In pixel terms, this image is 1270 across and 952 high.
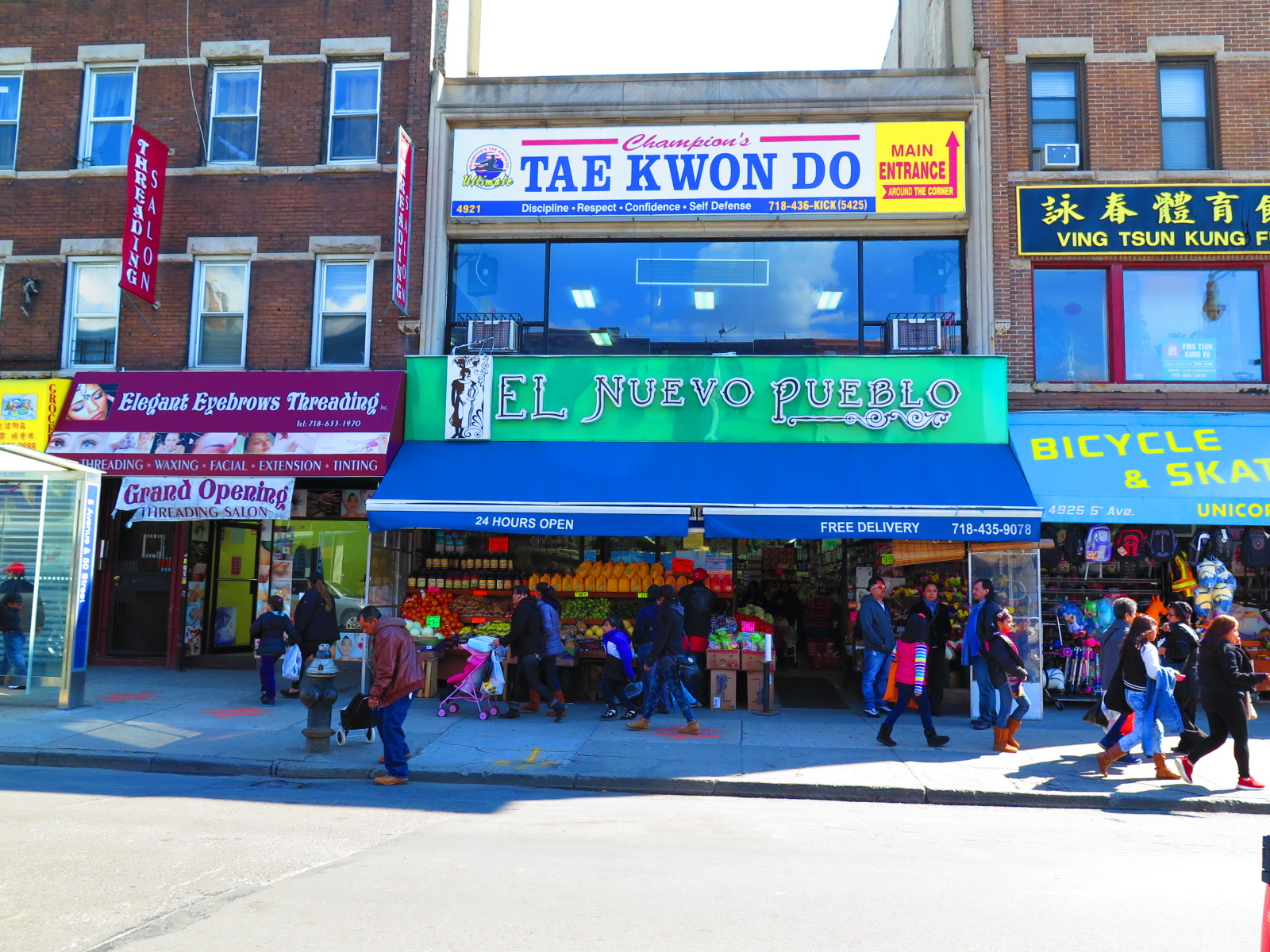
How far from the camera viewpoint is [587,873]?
19.2ft

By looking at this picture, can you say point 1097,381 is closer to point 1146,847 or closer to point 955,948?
point 1146,847

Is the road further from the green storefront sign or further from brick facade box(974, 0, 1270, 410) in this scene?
brick facade box(974, 0, 1270, 410)

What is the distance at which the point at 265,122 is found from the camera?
15164 millimetres

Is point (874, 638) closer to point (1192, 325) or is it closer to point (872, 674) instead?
point (872, 674)

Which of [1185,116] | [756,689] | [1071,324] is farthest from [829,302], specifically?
[1185,116]

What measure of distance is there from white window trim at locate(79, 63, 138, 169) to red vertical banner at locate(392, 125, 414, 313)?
488 centimetres

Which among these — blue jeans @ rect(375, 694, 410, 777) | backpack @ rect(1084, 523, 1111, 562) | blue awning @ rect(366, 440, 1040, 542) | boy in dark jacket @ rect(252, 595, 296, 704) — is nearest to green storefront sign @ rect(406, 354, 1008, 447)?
blue awning @ rect(366, 440, 1040, 542)

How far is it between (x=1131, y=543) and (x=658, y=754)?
7781mm

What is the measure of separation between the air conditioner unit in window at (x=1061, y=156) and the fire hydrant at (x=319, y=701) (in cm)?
1226

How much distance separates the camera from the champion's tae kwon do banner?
13320 millimetres

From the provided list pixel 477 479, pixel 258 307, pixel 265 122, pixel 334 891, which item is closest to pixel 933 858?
pixel 334 891

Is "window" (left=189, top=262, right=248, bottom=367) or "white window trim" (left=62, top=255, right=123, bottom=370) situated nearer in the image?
"window" (left=189, top=262, right=248, bottom=367)

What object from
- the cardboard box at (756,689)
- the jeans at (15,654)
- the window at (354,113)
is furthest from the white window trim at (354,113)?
the cardboard box at (756,689)

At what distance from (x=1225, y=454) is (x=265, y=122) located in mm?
15186
